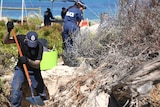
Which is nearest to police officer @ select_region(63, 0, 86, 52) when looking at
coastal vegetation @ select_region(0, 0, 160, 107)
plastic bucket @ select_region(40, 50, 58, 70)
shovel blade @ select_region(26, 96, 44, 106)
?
Answer: plastic bucket @ select_region(40, 50, 58, 70)

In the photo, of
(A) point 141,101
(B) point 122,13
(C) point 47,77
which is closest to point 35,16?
(C) point 47,77

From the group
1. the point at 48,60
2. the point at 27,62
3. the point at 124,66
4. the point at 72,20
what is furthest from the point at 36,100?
the point at 72,20

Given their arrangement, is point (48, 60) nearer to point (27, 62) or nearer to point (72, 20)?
point (72, 20)

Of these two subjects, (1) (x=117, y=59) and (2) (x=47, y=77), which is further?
(2) (x=47, y=77)

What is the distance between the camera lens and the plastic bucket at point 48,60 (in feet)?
28.6

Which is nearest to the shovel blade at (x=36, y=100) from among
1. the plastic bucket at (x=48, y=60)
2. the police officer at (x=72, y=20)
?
the plastic bucket at (x=48, y=60)

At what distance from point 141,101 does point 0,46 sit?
512cm

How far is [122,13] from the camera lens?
6.97 metres

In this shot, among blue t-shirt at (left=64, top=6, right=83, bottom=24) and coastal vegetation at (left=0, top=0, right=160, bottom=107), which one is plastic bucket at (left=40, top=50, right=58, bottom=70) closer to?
blue t-shirt at (left=64, top=6, right=83, bottom=24)

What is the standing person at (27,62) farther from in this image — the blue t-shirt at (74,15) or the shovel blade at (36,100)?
the blue t-shirt at (74,15)

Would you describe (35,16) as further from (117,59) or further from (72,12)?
(117,59)

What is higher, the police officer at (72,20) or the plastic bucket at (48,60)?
the police officer at (72,20)

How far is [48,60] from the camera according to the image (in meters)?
8.77

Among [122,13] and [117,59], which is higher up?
[122,13]
